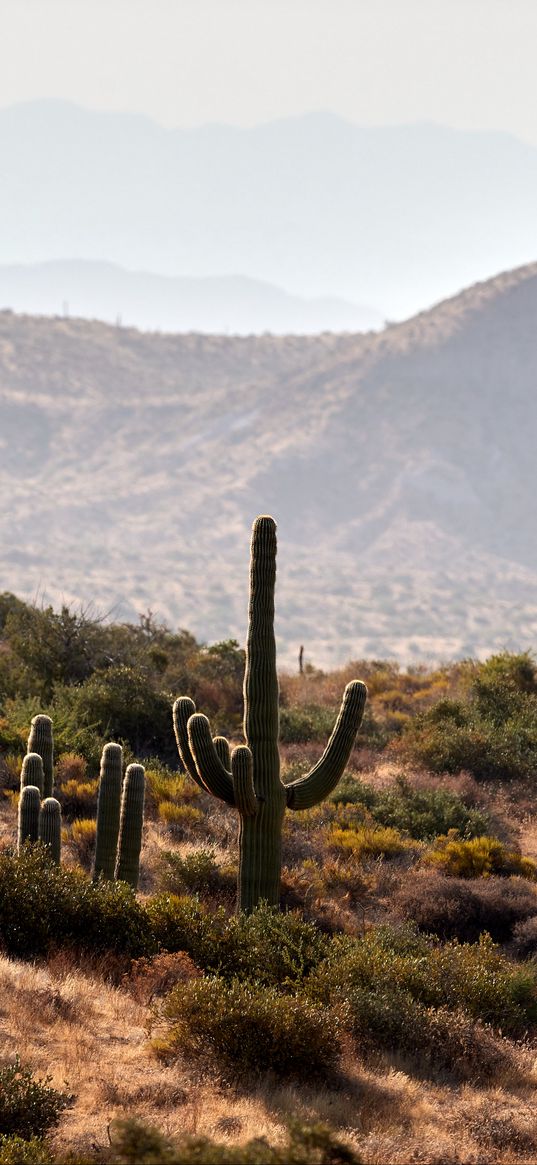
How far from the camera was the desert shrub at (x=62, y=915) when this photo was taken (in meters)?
9.52

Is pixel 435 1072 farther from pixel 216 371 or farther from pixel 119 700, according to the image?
pixel 216 371

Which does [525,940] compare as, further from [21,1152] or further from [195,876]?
[21,1152]

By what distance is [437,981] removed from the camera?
9.17 m

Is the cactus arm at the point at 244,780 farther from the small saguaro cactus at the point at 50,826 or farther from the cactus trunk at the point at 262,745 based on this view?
the small saguaro cactus at the point at 50,826

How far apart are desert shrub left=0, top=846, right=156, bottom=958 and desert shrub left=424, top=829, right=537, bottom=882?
4327 millimetres

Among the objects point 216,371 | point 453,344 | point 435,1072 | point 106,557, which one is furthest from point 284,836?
point 216,371

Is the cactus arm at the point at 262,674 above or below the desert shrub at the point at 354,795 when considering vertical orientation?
above

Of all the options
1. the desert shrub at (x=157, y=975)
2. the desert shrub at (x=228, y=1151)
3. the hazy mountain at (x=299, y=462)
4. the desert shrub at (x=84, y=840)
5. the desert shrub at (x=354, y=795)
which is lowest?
the desert shrub at (x=228, y=1151)

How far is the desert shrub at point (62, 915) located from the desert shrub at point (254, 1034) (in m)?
1.63

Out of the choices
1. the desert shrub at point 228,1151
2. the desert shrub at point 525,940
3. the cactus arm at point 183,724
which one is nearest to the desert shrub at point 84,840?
the cactus arm at point 183,724

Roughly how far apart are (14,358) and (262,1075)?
16020 cm

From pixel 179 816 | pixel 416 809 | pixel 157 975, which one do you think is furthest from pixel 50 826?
pixel 416 809

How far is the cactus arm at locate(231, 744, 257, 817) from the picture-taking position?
10.3m

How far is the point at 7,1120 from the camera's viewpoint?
680 cm
